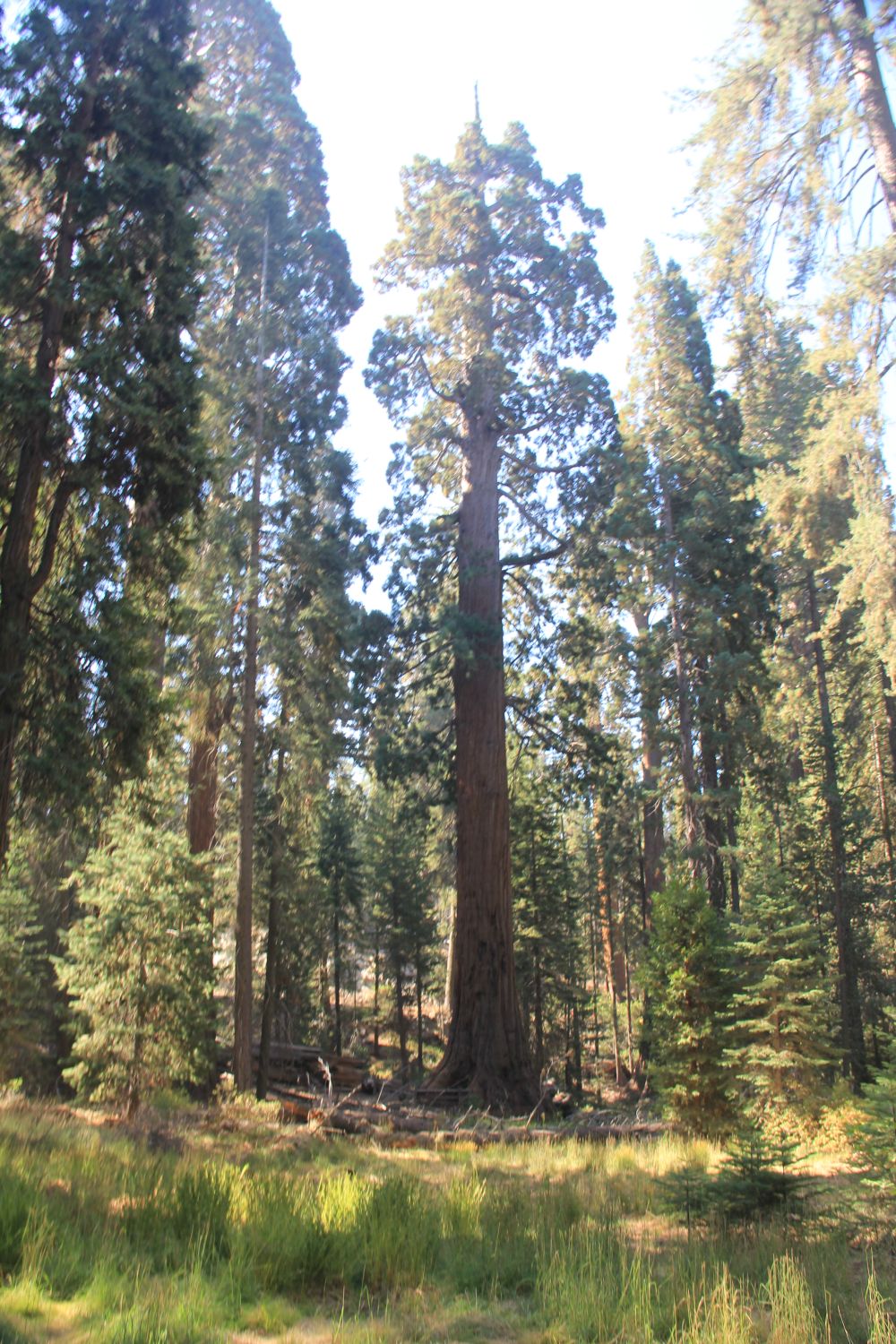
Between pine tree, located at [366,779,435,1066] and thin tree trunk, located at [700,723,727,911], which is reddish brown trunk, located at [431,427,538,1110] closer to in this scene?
thin tree trunk, located at [700,723,727,911]

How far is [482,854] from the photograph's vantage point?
15406 millimetres

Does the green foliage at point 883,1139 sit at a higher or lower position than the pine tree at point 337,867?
lower

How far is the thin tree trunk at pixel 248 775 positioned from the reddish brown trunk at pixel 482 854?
132 inches

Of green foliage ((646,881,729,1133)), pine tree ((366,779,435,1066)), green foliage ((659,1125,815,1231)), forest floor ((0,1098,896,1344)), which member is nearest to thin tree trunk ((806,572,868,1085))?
green foliage ((646,881,729,1133))

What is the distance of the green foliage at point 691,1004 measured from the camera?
467 inches

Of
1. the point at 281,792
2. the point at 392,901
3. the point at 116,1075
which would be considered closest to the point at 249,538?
the point at 281,792

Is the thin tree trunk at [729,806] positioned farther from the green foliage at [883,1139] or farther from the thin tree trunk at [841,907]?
the green foliage at [883,1139]

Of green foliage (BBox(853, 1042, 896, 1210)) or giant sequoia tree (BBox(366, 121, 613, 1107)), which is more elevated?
giant sequoia tree (BBox(366, 121, 613, 1107))

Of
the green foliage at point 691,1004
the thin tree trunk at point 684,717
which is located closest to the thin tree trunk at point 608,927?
the thin tree trunk at point 684,717

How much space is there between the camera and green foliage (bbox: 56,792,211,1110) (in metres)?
12.6

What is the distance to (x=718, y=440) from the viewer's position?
20.4 m

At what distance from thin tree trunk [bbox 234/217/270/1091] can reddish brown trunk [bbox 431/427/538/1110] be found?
3.36m

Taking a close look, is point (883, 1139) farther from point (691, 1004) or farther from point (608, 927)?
point (608, 927)

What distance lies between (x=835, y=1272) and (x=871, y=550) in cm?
786
